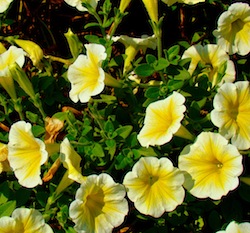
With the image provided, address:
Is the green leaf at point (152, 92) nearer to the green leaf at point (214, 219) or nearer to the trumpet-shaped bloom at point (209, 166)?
the trumpet-shaped bloom at point (209, 166)

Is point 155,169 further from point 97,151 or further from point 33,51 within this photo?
point 33,51

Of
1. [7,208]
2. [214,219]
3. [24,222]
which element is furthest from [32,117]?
[214,219]

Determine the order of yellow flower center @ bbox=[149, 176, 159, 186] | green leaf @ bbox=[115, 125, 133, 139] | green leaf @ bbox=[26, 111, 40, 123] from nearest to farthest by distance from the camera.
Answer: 1. yellow flower center @ bbox=[149, 176, 159, 186]
2. green leaf @ bbox=[115, 125, 133, 139]
3. green leaf @ bbox=[26, 111, 40, 123]

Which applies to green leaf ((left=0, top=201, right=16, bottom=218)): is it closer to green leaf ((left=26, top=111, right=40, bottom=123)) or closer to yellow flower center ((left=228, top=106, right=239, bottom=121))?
green leaf ((left=26, top=111, right=40, bottom=123))

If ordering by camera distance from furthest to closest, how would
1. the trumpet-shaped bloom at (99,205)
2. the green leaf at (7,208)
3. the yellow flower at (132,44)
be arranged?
the yellow flower at (132,44), the green leaf at (7,208), the trumpet-shaped bloom at (99,205)

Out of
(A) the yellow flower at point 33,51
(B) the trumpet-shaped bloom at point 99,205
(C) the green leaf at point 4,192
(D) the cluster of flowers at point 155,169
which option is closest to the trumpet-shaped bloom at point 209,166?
(D) the cluster of flowers at point 155,169

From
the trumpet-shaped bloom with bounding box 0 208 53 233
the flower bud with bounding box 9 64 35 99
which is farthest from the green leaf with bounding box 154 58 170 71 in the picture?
the trumpet-shaped bloom with bounding box 0 208 53 233
